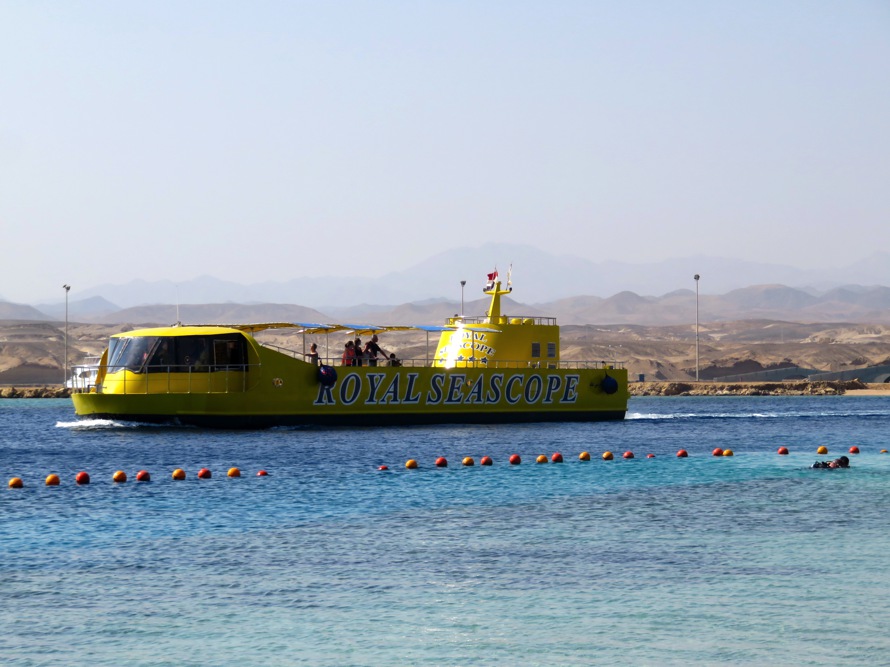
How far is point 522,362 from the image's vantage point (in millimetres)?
58719

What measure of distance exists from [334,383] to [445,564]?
32.0 meters

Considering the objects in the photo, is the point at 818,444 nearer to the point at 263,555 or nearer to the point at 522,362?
the point at 522,362

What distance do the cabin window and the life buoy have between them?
3249 mm

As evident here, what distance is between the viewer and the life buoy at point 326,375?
49688 millimetres

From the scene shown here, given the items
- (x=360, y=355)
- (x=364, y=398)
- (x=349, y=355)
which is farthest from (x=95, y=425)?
(x=360, y=355)

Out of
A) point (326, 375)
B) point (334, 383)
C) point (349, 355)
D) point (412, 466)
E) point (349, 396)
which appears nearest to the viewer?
point (412, 466)

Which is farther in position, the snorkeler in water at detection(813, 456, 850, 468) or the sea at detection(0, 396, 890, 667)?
the snorkeler in water at detection(813, 456, 850, 468)

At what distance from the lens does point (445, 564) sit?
18.8 metres

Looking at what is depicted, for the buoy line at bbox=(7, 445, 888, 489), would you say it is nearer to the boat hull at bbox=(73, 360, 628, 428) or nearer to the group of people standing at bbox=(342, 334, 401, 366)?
the boat hull at bbox=(73, 360, 628, 428)

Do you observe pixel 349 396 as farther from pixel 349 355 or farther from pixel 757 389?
pixel 757 389

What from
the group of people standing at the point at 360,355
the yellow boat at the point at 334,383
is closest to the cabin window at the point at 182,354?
the yellow boat at the point at 334,383

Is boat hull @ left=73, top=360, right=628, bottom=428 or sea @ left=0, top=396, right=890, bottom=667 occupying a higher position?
boat hull @ left=73, top=360, right=628, bottom=428

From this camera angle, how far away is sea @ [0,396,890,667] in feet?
45.6

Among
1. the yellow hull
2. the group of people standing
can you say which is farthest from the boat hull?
the group of people standing
